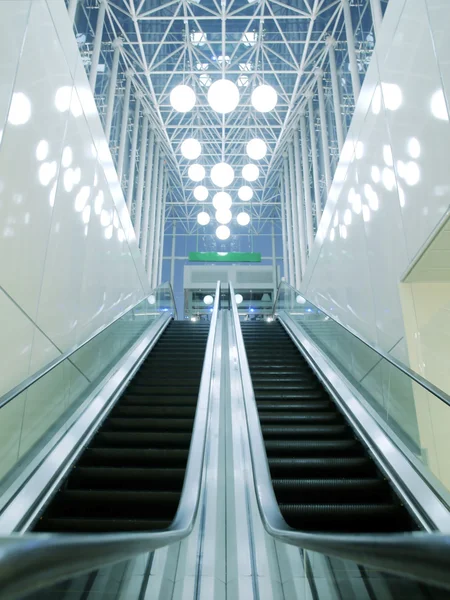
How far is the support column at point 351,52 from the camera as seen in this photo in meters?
10.1

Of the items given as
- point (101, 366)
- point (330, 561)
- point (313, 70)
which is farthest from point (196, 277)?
point (330, 561)

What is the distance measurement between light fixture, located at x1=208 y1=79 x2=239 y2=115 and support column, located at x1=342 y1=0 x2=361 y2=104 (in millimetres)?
2845

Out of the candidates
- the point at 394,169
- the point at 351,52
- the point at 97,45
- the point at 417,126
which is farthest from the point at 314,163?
the point at 417,126

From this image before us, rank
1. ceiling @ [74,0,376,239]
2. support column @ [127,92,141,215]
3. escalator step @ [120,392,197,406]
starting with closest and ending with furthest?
escalator step @ [120,392,197,406] < ceiling @ [74,0,376,239] < support column @ [127,92,141,215]

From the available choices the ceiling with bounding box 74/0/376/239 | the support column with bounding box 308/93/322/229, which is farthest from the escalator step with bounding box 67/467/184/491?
the support column with bounding box 308/93/322/229

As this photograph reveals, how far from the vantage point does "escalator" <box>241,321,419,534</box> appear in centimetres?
328

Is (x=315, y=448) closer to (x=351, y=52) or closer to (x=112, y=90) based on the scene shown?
(x=351, y=52)

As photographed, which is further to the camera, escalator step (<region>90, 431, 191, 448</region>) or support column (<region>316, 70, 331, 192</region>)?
support column (<region>316, 70, 331, 192</region>)

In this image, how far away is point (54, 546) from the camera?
1034mm

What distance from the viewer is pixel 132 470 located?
12.6 feet

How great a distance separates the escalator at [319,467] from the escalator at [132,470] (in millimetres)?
935

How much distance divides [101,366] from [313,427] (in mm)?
3069

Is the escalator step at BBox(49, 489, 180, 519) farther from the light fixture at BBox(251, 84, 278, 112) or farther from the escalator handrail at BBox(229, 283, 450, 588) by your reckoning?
the light fixture at BBox(251, 84, 278, 112)

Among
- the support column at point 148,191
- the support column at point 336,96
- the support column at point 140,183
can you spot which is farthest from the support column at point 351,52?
the support column at point 148,191
